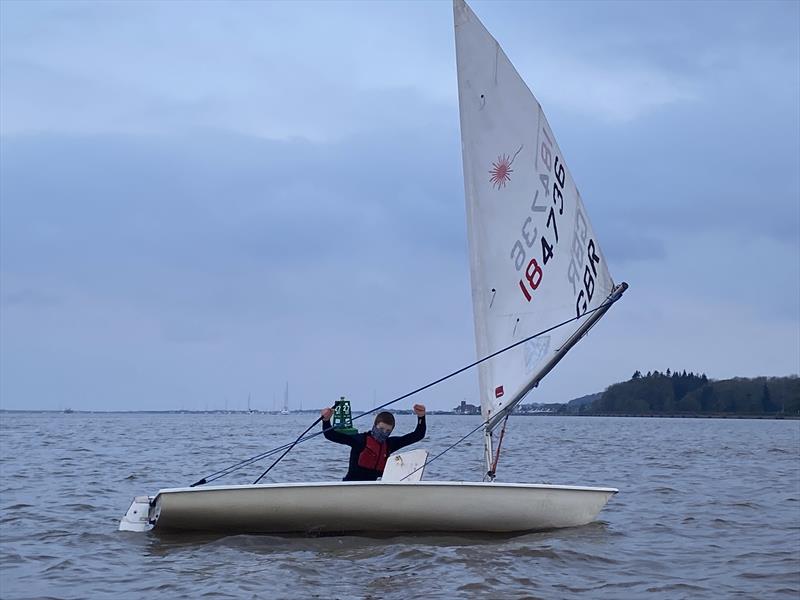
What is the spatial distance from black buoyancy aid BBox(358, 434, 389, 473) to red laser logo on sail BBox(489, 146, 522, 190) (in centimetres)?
307

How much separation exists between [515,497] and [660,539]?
2033 millimetres

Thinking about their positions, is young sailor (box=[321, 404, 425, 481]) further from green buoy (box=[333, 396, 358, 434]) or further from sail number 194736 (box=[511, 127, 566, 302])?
sail number 194736 (box=[511, 127, 566, 302])

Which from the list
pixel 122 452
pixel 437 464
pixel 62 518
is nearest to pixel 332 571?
pixel 62 518

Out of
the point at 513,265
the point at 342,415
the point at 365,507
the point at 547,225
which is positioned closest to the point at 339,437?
the point at 365,507

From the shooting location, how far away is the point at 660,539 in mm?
9898

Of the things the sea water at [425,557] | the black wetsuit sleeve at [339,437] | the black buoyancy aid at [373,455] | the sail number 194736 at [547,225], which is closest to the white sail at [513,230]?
the sail number 194736 at [547,225]

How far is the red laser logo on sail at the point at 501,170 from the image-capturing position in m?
9.89

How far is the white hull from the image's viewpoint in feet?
28.7

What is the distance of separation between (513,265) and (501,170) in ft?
3.47

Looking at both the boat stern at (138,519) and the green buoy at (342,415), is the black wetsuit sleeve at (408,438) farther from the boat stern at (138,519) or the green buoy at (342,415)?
the boat stern at (138,519)

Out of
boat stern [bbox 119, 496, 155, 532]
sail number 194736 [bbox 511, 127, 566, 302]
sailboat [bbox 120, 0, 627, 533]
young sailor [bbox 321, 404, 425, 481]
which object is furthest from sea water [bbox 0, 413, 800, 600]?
sail number 194736 [bbox 511, 127, 566, 302]

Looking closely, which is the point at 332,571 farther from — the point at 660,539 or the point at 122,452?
the point at 122,452

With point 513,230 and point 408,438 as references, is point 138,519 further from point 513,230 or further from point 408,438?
point 513,230

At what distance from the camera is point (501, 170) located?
390 inches
